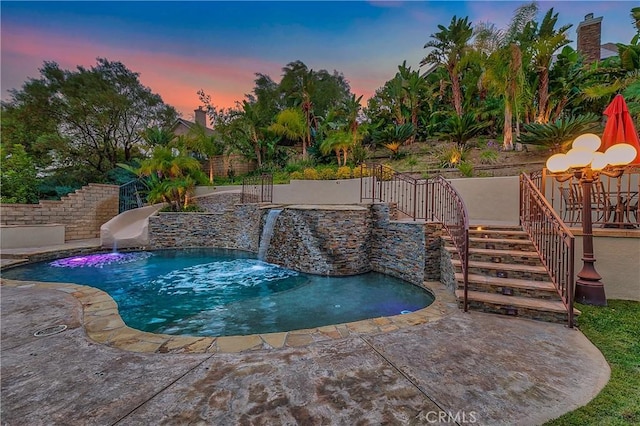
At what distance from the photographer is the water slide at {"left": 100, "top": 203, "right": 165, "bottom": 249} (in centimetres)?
1034

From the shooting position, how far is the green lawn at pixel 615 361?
1819 millimetres

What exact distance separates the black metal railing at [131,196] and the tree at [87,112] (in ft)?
7.35

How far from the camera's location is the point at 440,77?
52.7 ft

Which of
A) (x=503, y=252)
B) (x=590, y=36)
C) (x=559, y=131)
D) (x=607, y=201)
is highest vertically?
(x=590, y=36)

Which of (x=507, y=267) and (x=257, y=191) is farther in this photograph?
(x=257, y=191)

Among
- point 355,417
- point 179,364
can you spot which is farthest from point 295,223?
point 355,417

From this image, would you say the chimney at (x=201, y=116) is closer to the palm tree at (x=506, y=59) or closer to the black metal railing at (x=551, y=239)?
the palm tree at (x=506, y=59)

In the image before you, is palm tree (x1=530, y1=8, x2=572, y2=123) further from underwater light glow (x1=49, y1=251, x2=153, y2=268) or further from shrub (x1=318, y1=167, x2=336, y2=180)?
underwater light glow (x1=49, y1=251, x2=153, y2=268)

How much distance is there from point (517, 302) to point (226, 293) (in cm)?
521

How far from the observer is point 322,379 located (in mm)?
2254

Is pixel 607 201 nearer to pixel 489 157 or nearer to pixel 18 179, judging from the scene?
pixel 489 157

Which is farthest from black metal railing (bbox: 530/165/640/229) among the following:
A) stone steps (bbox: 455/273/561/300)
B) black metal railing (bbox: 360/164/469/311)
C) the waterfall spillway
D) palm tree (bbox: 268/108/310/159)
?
palm tree (bbox: 268/108/310/159)

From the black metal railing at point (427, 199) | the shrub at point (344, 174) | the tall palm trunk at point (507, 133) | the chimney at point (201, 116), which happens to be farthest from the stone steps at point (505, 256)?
the chimney at point (201, 116)

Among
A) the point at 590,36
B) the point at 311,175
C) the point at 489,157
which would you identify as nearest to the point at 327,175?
the point at 311,175
